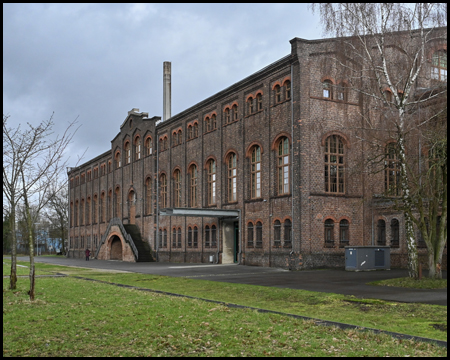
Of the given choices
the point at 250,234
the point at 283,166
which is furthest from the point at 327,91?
the point at 250,234

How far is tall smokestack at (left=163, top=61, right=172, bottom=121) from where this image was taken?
5634 centimetres

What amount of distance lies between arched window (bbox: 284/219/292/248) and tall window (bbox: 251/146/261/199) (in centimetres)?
378

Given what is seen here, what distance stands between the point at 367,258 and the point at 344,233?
13.3ft

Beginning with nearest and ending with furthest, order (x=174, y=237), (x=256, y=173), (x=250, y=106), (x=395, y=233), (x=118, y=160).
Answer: (x=395, y=233), (x=256, y=173), (x=250, y=106), (x=174, y=237), (x=118, y=160)

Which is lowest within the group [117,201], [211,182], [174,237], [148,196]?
[174,237]

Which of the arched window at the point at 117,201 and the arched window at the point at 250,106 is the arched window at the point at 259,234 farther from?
the arched window at the point at 117,201

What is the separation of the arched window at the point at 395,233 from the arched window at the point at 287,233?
577 cm

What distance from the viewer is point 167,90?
190ft

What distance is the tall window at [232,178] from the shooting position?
35844 mm

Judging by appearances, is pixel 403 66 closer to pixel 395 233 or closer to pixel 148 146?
pixel 395 233

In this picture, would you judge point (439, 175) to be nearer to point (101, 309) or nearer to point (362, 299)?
point (362, 299)

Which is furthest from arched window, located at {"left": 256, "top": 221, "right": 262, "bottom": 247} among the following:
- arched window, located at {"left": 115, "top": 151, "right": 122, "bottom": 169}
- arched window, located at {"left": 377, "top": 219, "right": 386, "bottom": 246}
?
arched window, located at {"left": 115, "top": 151, "right": 122, "bottom": 169}

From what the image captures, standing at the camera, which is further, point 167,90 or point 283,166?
point 167,90

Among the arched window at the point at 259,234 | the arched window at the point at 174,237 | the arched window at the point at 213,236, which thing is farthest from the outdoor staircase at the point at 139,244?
the arched window at the point at 259,234
